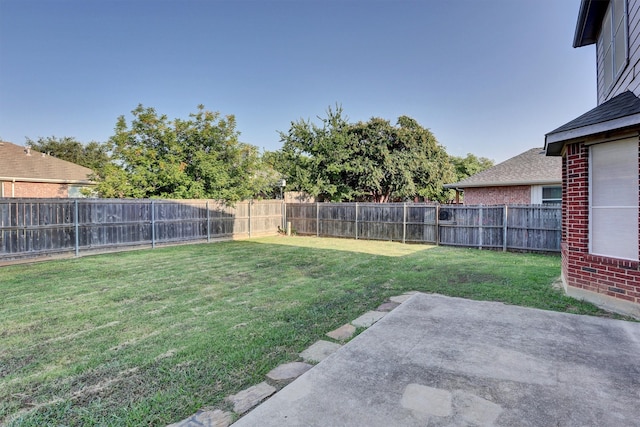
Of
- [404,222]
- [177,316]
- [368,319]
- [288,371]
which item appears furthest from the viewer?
[404,222]

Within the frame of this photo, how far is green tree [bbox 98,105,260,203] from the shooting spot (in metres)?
12.5

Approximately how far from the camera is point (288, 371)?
98.7 inches

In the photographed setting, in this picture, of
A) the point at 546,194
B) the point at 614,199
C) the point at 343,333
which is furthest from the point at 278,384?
the point at 546,194

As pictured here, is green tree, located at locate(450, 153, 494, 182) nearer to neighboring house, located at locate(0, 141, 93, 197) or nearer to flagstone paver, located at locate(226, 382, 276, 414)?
neighboring house, located at locate(0, 141, 93, 197)

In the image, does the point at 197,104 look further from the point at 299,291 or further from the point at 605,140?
the point at 605,140

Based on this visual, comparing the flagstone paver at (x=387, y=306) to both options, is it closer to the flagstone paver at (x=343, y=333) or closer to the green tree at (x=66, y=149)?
the flagstone paver at (x=343, y=333)

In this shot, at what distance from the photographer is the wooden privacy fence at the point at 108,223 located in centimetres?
802

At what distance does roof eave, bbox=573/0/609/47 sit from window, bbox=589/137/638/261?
379 centimetres

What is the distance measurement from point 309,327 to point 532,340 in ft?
7.00

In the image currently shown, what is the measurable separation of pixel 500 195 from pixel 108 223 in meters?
14.9

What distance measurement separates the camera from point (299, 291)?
16.7 ft

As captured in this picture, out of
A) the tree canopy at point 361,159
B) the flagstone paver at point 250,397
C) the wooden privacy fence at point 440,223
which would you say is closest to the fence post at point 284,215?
the wooden privacy fence at point 440,223

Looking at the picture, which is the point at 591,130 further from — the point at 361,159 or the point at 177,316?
the point at 361,159

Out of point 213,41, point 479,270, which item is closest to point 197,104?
point 213,41
